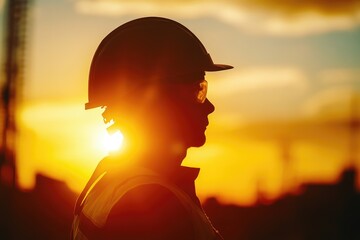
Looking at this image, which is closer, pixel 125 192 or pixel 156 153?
pixel 125 192

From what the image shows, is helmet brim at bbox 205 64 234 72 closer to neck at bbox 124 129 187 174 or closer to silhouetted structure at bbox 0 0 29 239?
→ neck at bbox 124 129 187 174

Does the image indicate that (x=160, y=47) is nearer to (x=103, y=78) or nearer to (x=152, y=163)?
(x=103, y=78)

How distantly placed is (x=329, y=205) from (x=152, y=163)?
95.6 meters

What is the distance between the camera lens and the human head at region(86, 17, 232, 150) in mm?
3701

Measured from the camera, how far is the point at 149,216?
3084 millimetres

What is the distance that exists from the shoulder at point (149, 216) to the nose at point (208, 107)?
0.81 metres

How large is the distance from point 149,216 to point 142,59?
1.08 m

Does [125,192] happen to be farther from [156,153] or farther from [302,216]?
[302,216]

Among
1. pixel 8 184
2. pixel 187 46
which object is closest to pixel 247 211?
pixel 8 184

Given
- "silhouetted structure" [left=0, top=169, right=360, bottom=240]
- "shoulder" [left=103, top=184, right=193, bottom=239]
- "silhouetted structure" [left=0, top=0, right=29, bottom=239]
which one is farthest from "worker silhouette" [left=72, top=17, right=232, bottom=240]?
"silhouetted structure" [left=0, top=169, right=360, bottom=240]

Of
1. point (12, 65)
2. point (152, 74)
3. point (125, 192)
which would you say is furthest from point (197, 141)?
point (12, 65)

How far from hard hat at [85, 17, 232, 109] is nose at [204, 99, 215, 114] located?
13 centimetres

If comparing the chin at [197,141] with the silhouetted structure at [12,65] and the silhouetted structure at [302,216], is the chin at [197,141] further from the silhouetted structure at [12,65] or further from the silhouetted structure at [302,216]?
the silhouetted structure at [302,216]

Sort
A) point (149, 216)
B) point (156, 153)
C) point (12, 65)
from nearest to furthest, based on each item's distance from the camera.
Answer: point (149, 216)
point (156, 153)
point (12, 65)
